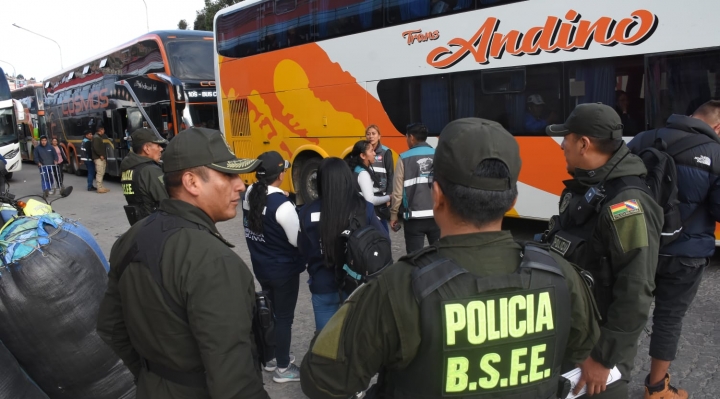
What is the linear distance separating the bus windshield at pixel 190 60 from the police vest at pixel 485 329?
14.0 meters

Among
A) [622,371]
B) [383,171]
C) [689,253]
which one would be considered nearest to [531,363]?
[622,371]

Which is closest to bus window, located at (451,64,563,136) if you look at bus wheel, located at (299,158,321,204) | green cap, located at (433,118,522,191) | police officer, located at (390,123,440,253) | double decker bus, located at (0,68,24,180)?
police officer, located at (390,123,440,253)

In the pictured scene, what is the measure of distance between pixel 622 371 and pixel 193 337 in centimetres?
167

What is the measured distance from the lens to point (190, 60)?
14492mm

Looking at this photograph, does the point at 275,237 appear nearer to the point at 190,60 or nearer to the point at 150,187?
the point at 150,187

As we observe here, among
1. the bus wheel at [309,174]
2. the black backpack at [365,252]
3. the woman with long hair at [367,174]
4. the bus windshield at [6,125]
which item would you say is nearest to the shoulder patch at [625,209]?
the black backpack at [365,252]

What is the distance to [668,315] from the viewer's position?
2.87m

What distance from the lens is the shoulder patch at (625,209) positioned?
7.04ft

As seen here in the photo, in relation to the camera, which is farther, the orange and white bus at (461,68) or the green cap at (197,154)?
the orange and white bus at (461,68)

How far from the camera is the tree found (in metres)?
30.3

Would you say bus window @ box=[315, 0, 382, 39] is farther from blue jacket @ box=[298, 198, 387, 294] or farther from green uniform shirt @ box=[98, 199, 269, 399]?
green uniform shirt @ box=[98, 199, 269, 399]

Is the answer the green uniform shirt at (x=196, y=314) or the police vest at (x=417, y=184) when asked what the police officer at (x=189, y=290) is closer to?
the green uniform shirt at (x=196, y=314)

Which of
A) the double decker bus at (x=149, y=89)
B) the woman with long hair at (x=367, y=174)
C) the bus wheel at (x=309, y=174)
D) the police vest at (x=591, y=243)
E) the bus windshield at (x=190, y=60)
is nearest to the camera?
the police vest at (x=591, y=243)

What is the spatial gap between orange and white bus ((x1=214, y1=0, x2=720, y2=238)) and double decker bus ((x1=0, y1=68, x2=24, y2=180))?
959 centimetres
